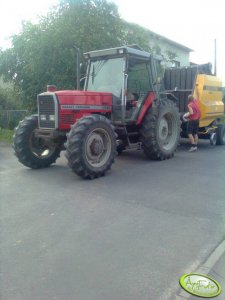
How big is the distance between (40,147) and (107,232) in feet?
14.2

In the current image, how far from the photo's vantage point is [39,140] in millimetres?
8086

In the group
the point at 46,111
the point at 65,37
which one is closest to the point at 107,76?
the point at 46,111

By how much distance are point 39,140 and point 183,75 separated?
5663 millimetres

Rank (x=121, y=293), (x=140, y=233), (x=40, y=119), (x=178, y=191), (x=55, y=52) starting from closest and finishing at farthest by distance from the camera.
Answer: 1. (x=121, y=293)
2. (x=140, y=233)
3. (x=178, y=191)
4. (x=40, y=119)
5. (x=55, y=52)

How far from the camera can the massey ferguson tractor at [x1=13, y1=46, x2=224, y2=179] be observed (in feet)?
23.1

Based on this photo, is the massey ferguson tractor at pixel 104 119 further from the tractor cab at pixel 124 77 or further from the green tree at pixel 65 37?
the green tree at pixel 65 37

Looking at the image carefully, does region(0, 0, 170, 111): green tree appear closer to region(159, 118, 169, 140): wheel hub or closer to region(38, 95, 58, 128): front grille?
region(159, 118, 169, 140): wheel hub

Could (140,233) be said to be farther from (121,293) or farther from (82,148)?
(82,148)

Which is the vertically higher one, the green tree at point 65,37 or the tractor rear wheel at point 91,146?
the green tree at point 65,37

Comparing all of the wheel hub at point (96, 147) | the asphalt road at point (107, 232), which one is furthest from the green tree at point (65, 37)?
the asphalt road at point (107, 232)

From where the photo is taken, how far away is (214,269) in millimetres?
3408

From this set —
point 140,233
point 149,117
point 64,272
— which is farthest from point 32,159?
point 64,272

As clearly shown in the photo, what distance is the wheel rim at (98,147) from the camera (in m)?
7.04

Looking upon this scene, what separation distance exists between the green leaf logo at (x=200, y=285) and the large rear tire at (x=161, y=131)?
5.40 meters
